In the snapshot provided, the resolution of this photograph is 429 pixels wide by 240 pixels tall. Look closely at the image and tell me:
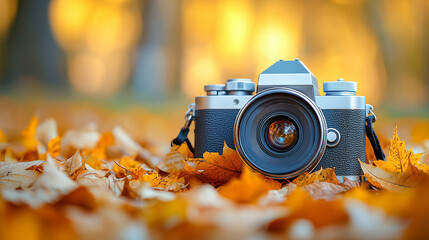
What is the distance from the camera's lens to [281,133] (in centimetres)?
98

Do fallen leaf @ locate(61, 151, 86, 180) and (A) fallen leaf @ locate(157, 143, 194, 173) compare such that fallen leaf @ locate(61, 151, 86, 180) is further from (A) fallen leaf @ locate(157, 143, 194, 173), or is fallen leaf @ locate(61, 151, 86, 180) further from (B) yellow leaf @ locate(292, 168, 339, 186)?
(B) yellow leaf @ locate(292, 168, 339, 186)

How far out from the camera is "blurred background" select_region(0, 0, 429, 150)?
3.48 meters

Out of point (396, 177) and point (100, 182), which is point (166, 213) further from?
point (396, 177)

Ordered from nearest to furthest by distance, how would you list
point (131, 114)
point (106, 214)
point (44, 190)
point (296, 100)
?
point (106, 214), point (44, 190), point (296, 100), point (131, 114)

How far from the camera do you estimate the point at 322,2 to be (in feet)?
12.4

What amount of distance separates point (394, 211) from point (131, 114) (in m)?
2.89

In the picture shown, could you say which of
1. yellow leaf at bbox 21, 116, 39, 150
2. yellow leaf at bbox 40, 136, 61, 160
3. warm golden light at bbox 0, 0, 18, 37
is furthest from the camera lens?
warm golden light at bbox 0, 0, 18, 37

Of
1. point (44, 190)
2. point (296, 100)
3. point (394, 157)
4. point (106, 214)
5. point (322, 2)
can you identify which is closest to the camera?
point (106, 214)

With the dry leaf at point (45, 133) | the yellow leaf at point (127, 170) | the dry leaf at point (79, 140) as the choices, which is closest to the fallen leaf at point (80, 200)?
the yellow leaf at point (127, 170)

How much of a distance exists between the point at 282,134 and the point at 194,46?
2778 mm

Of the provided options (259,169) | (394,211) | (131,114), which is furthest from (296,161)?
(131,114)

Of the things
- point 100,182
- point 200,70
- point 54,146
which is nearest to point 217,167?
point 100,182

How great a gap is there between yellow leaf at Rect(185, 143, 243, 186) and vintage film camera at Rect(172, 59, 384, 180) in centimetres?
3

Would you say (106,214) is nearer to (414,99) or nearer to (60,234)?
(60,234)
